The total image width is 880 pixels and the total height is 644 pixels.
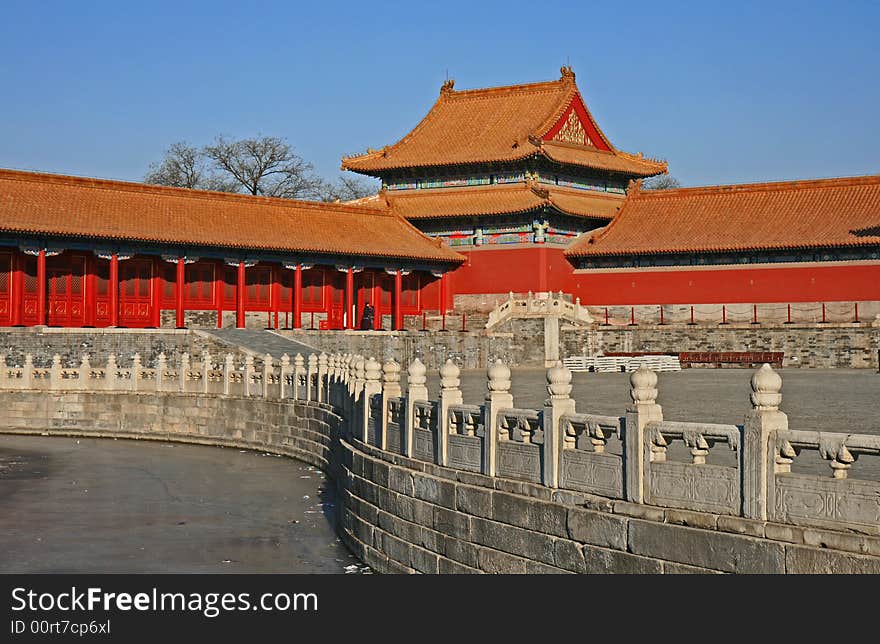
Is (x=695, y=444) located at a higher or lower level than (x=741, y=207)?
lower

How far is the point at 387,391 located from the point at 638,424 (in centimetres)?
621

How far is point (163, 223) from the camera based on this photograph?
1592 inches

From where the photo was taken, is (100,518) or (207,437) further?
(207,437)

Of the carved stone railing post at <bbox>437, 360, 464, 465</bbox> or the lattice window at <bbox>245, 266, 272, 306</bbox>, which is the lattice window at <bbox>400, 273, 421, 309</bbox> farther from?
the carved stone railing post at <bbox>437, 360, 464, 465</bbox>

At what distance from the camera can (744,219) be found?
44.8 metres

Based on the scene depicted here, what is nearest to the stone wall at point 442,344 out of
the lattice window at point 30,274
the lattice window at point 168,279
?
the lattice window at point 168,279

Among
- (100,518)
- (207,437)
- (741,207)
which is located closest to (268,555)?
Answer: (100,518)

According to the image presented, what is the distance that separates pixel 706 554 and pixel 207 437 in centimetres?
2111

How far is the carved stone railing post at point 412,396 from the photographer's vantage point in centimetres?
1470

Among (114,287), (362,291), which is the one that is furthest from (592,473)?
(362,291)

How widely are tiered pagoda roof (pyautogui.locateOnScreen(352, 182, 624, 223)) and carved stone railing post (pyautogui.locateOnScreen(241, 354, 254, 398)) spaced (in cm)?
1852

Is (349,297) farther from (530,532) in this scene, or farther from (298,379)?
(530,532)

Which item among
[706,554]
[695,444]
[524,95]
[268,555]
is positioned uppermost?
[524,95]

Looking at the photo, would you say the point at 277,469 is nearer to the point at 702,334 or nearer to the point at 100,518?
the point at 100,518
